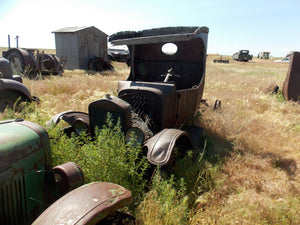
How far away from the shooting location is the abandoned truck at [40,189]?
1455mm

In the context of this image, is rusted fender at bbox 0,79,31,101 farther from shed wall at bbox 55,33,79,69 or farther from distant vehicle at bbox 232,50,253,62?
distant vehicle at bbox 232,50,253,62

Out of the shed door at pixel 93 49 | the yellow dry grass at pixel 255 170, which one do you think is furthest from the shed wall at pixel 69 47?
the yellow dry grass at pixel 255 170

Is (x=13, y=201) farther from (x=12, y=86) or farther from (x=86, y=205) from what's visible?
(x=12, y=86)

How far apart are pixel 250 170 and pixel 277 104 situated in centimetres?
466

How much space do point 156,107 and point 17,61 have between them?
1070 cm

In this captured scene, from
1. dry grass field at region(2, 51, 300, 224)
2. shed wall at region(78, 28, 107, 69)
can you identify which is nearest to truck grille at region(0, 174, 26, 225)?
dry grass field at region(2, 51, 300, 224)

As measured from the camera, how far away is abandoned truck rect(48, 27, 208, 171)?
290 centimetres

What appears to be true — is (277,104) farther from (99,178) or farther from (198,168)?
(99,178)

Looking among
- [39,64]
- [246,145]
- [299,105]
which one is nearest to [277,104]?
[299,105]

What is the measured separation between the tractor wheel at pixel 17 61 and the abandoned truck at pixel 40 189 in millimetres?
10750

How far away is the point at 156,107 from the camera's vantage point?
11.6 feet

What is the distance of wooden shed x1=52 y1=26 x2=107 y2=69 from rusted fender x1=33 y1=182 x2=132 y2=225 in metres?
15.4

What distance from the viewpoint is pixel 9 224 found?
5.46 ft

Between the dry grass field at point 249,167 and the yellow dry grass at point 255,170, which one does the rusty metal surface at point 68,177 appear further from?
the yellow dry grass at point 255,170
